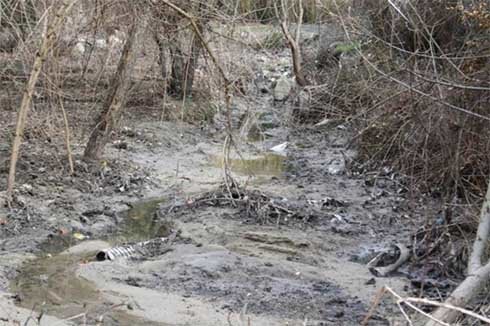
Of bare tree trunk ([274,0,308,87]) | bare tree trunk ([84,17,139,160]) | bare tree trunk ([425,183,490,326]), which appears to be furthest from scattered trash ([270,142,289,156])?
bare tree trunk ([425,183,490,326])

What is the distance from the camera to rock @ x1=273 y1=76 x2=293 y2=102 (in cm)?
1441

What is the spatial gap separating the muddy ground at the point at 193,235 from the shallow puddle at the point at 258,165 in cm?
3

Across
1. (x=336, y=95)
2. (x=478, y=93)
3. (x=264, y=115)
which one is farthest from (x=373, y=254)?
(x=264, y=115)

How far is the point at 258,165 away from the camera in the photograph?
10.4m

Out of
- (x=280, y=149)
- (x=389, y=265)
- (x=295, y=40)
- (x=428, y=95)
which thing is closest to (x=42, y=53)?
(x=428, y=95)

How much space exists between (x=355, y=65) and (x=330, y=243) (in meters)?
4.87

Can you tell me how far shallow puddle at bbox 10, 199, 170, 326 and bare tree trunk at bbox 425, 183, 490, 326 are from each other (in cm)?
197

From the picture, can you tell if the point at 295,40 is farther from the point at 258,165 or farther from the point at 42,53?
the point at 42,53

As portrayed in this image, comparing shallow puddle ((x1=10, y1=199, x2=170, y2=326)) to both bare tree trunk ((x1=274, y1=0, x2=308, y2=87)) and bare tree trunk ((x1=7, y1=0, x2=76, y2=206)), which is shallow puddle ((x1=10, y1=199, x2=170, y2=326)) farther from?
bare tree trunk ((x1=274, y1=0, x2=308, y2=87))

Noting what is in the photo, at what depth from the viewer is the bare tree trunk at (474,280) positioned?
4.22m

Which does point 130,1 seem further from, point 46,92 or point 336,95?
point 336,95

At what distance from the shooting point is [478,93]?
6352mm

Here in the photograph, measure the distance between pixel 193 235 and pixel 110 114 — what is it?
2281 millimetres

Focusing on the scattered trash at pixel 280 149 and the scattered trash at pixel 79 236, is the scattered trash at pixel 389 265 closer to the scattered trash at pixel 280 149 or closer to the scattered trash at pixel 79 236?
the scattered trash at pixel 79 236
